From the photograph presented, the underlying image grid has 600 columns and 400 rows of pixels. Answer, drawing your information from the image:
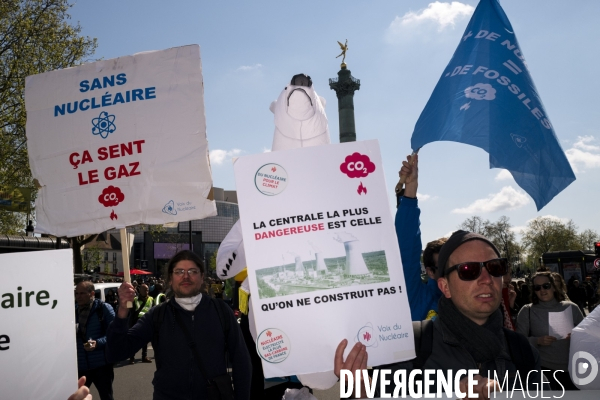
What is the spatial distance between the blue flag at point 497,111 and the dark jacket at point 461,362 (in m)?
1.39

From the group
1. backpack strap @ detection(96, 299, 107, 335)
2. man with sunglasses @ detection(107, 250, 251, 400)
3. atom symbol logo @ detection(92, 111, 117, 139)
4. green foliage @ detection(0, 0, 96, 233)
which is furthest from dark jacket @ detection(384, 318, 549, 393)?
green foliage @ detection(0, 0, 96, 233)

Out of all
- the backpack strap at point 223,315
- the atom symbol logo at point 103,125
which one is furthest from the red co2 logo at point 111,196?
the backpack strap at point 223,315

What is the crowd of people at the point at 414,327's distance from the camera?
206 centimetres

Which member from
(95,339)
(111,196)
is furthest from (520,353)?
(95,339)

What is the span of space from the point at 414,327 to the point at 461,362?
0.81 feet

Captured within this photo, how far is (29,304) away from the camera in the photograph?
2061mm

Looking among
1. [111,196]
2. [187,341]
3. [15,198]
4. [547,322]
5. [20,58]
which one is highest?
[20,58]

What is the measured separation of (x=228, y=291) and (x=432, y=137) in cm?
337

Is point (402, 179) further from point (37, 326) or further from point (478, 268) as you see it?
point (37, 326)

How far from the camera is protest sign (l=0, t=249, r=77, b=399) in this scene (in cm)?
200

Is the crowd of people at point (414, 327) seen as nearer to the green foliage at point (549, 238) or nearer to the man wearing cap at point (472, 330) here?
the man wearing cap at point (472, 330)

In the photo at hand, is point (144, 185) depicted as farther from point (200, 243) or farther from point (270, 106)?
point (200, 243)

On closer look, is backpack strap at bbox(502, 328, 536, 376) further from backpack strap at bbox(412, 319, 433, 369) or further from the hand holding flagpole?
the hand holding flagpole

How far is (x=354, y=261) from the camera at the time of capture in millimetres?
2152
